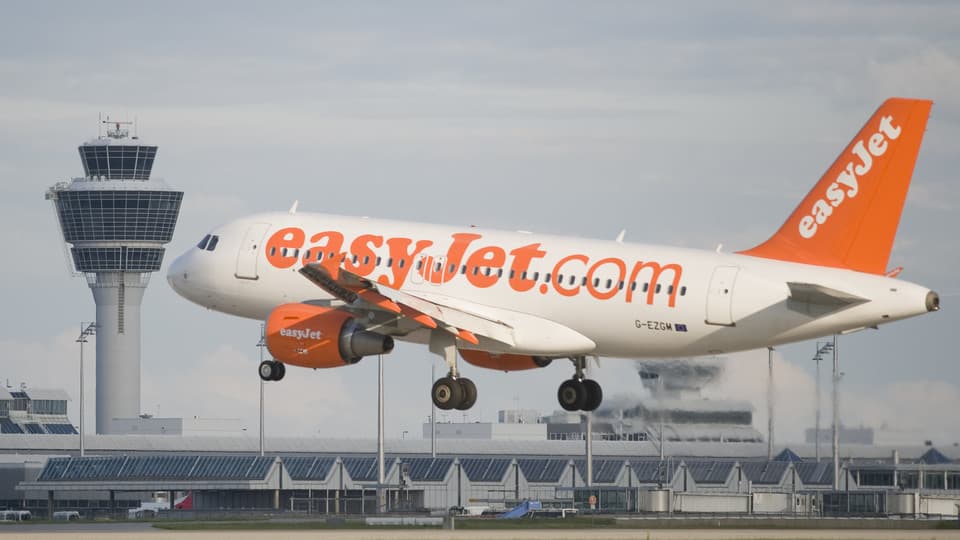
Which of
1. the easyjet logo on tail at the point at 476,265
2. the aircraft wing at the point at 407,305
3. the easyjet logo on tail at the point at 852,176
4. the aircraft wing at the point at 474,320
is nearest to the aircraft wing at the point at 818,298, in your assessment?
the easyjet logo on tail at the point at 852,176

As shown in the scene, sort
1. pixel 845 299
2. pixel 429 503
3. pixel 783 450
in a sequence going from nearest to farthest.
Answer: pixel 845 299
pixel 783 450
pixel 429 503

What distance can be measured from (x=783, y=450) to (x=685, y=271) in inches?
1481

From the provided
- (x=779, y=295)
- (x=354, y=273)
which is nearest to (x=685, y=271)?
(x=779, y=295)

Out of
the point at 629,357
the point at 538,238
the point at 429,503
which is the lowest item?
the point at 429,503

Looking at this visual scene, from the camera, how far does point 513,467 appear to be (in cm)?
13250

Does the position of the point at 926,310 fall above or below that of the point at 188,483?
above

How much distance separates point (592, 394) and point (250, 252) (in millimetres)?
13217

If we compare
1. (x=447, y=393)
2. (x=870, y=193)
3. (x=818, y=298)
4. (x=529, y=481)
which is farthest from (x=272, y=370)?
(x=529, y=481)

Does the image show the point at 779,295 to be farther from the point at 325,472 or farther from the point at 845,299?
the point at 325,472

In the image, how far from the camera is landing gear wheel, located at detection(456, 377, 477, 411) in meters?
62.5

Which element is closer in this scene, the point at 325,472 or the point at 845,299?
the point at 845,299

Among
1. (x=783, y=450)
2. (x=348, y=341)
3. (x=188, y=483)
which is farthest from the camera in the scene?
(x=188, y=483)

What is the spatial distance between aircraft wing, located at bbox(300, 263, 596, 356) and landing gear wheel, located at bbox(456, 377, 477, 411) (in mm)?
1358

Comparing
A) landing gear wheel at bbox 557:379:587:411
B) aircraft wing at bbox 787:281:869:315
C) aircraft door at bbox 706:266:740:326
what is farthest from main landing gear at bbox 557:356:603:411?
aircraft wing at bbox 787:281:869:315
